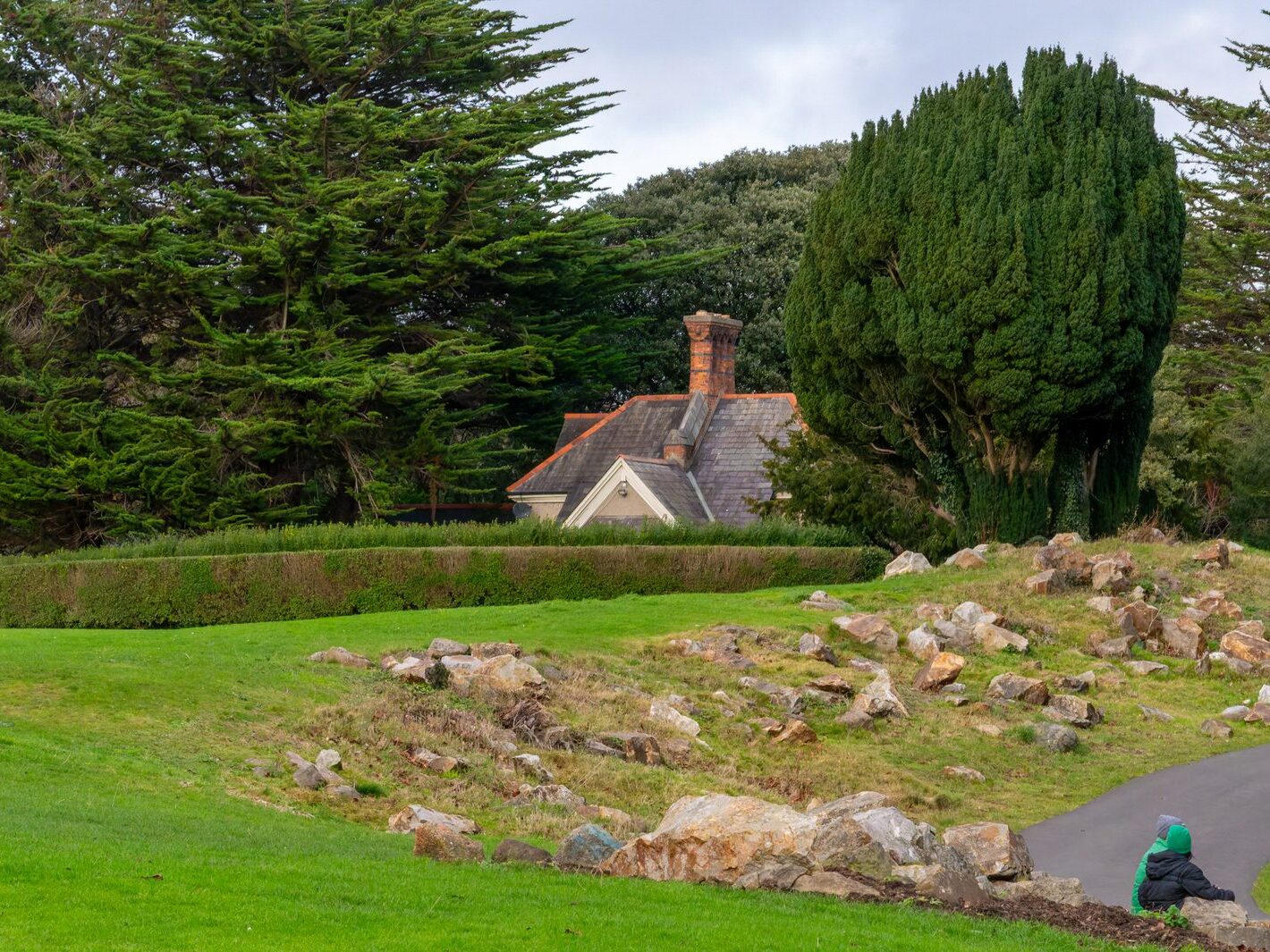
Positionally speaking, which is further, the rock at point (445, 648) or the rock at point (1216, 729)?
the rock at point (1216, 729)

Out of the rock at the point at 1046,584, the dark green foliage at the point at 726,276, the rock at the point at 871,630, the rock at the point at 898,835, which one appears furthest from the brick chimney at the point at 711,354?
the rock at the point at 898,835

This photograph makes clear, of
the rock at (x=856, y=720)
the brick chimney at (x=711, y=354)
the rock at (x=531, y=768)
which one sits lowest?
the rock at (x=856, y=720)

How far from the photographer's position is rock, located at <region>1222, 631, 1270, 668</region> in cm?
2586

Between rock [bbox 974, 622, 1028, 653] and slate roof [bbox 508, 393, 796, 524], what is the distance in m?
15.9

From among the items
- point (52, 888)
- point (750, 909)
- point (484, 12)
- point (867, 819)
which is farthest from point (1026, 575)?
point (484, 12)

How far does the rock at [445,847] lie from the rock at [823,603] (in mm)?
15920

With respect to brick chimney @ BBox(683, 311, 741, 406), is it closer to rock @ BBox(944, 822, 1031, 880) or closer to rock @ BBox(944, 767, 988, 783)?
rock @ BBox(944, 767, 988, 783)

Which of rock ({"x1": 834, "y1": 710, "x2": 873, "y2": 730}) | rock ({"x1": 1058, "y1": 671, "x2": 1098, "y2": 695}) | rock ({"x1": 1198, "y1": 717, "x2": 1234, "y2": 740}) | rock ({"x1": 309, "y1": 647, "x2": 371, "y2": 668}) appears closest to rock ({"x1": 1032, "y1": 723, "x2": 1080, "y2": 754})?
rock ({"x1": 1198, "y1": 717, "x2": 1234, "y2": 740})

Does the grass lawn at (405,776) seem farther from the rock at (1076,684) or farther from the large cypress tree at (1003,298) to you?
the large cypress tree at (1003,298)

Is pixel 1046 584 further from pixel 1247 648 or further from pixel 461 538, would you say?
pixel 461 538

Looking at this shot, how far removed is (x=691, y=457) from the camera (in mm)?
45625

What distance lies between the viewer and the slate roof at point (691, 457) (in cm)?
4334

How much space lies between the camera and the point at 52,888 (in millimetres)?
9203

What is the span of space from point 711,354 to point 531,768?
32.4 meters
